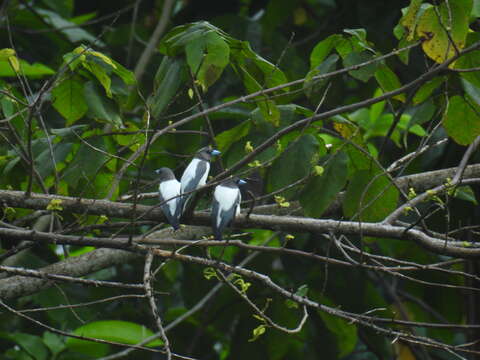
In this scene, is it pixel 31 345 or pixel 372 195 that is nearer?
pixel 372 195

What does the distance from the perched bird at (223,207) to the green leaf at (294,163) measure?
0.25 m

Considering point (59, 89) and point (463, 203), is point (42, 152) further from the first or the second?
point (463, 203)

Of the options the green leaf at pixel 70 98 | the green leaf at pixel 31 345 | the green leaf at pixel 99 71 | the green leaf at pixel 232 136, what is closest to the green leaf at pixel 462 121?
the green leaf at pixel 232 136

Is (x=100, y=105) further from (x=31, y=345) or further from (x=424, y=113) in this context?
(x=31, y=345)

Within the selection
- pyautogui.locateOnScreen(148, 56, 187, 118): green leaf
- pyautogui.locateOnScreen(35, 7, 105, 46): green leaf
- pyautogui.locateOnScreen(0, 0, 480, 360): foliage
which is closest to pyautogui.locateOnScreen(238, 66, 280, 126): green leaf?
pyautogui.locateOnScreen(0, 0, 480, 360): foliage

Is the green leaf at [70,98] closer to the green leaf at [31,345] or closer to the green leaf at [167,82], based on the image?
the green leaf at [167,82]

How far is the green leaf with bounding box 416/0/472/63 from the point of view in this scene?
2826 mm

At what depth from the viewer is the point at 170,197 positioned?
3.22 m

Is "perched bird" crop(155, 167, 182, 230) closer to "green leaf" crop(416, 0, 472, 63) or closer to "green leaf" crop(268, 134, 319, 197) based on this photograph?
"green leaf" crop(268, 134, 319, 197)

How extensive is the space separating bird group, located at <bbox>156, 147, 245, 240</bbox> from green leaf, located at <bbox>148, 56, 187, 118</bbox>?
0.33 metres

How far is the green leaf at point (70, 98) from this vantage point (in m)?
3.36

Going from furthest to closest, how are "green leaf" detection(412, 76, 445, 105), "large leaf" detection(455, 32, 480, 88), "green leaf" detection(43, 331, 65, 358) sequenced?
"green leaf" detection(43, 331, 65, 358) < "green leaf" detection(412, 76, 445, 105) < "large leaf" detection(455, 32, 480, 88)

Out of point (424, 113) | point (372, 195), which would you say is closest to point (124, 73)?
point (372, 195)

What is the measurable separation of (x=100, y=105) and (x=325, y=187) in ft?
3.15
